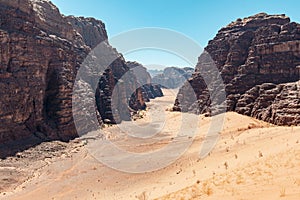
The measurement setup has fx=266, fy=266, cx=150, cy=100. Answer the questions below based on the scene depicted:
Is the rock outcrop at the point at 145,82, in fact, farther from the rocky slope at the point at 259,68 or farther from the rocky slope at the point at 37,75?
the rocky slope at the point at 37,75

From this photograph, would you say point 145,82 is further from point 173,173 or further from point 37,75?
point 173,173

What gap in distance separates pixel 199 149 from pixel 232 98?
20681 mm

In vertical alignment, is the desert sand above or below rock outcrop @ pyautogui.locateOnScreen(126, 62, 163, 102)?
below

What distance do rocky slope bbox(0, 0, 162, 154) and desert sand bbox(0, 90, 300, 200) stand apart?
3542mm

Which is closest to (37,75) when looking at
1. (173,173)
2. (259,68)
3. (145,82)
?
(173,173)

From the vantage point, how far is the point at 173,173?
18.2m

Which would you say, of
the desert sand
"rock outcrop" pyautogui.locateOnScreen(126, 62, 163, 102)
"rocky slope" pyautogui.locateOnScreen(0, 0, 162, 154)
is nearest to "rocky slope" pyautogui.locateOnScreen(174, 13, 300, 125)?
the desert sand

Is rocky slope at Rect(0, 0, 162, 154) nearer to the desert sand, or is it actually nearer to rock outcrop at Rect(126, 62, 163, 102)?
the desert sand

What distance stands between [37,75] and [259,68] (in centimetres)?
3296

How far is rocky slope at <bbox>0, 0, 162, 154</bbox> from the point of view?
28.8m

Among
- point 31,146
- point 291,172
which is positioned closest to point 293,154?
point 291,172

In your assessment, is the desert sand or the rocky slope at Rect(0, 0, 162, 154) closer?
the desert sand

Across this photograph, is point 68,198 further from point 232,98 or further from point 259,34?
point 259,34

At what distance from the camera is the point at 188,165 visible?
19.3 meters
